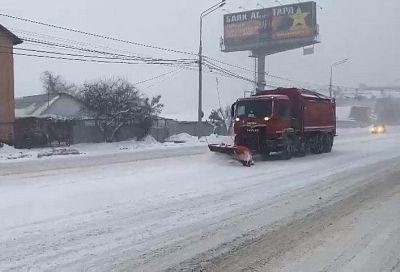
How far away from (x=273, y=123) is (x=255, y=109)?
98 centimetres

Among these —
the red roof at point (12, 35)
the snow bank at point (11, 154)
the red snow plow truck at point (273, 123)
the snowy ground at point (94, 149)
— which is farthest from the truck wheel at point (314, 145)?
the red roof at point (12, 35)

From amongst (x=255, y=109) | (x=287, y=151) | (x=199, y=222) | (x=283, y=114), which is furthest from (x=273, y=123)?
(x=199, y=222)

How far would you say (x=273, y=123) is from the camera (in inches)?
816

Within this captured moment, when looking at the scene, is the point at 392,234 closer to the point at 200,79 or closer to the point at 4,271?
the point at 4,271

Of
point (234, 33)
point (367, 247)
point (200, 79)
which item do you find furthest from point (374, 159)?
point (234, 33)

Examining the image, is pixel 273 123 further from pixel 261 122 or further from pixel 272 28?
pixel 272 28

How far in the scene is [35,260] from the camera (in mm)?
6547

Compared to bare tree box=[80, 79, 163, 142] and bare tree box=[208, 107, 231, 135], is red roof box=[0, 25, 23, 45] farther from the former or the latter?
bare tree box=[208, 107, 231, 135]

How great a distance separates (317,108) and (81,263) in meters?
19.7

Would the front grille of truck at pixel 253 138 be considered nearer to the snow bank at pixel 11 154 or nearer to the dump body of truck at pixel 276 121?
the dump body of truck at pixel 276 121

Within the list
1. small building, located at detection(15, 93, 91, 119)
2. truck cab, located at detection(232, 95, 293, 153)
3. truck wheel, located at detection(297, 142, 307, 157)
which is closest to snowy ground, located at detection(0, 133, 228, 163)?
truck cab, located at detection(232, 95, 293, 153)

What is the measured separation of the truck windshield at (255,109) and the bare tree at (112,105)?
60.9ft

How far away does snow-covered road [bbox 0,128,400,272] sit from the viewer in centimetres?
659

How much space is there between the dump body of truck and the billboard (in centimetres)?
5109
